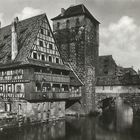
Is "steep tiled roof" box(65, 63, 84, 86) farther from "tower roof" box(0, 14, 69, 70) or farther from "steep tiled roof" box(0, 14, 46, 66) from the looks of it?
"steep tiled roof" box(0, 14, 46, 66)

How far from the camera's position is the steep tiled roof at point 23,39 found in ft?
111

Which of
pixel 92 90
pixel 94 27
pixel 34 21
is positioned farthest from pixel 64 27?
pixel 92 90

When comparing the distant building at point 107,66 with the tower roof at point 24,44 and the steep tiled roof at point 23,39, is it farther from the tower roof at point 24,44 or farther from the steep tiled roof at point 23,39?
the steep tiled roof at point 23,39

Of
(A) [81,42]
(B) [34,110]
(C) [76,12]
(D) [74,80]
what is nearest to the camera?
(B) [34,110]

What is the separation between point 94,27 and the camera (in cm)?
4622

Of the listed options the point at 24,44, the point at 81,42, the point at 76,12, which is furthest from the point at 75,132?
the point at 76,12

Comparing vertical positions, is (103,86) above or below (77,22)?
below

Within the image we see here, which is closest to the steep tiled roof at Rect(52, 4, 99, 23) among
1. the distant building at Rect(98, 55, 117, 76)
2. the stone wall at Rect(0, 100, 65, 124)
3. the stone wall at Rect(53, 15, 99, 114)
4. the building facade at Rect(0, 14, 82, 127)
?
the stone wall at Rect(53, 15, 99, 114)

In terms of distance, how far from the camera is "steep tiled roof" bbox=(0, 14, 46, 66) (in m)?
33.8

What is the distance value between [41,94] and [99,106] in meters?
19.1

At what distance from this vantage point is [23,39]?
35.8 meters

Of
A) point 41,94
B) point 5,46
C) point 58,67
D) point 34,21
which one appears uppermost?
point 34,21

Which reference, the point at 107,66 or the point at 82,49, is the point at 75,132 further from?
the point at 107,66

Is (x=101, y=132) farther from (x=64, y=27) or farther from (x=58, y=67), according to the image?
(x=64, y=27)
